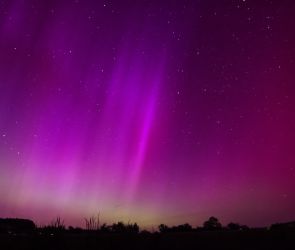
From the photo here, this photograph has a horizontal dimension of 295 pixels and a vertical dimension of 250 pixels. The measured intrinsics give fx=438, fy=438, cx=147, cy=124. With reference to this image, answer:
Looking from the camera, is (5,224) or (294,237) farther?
(5,224)

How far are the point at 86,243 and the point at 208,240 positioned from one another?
4434mm

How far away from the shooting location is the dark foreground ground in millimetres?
14625

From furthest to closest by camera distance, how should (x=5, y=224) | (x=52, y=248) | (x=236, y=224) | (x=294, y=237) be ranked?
(x=236, y=224) → (x=5, y=224) → (x=294, y=237) → (x=52, y=248)

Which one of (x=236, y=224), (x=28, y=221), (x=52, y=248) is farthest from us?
(x=236, y=224)

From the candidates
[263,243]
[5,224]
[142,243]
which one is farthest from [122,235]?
[5,224]

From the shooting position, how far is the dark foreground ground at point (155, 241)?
48.0 ft

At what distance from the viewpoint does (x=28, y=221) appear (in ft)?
85.3

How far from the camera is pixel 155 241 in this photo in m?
15.2

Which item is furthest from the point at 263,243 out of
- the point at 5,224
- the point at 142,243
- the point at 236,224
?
the point at 236,224

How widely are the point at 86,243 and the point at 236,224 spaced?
808 inches

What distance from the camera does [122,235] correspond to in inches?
620

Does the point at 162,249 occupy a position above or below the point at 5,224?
below

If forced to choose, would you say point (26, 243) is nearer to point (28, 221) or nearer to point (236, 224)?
point (28, 221)

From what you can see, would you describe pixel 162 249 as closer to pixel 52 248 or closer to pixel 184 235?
pixel 184 235
